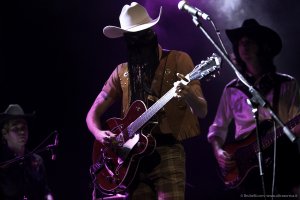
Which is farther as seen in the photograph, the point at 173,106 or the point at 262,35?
the point at 262,35

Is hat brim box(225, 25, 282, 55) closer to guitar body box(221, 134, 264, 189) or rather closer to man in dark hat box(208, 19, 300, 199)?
man in dark hat box(208, 19, 300, 199)

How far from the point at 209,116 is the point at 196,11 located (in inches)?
89.2

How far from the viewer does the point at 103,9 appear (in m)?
6.54

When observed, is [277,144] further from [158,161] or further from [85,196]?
[85,196]

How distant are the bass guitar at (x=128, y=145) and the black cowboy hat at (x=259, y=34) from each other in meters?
1.02

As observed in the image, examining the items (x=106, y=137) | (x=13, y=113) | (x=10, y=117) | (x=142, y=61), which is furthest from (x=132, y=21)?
(x=10, y=117)

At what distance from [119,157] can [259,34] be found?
1.79 m

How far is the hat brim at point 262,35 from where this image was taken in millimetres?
4527

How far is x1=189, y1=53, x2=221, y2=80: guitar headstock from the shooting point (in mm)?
3613

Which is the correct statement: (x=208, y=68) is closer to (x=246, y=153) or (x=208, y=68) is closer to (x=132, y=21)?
(x=246, y=153)

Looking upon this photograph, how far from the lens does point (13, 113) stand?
6.55 m

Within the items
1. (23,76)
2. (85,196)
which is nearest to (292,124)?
(85,196)

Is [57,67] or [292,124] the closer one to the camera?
[292,124]

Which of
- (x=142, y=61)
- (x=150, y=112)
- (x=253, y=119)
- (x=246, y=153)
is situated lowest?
(x=246, y=153)
